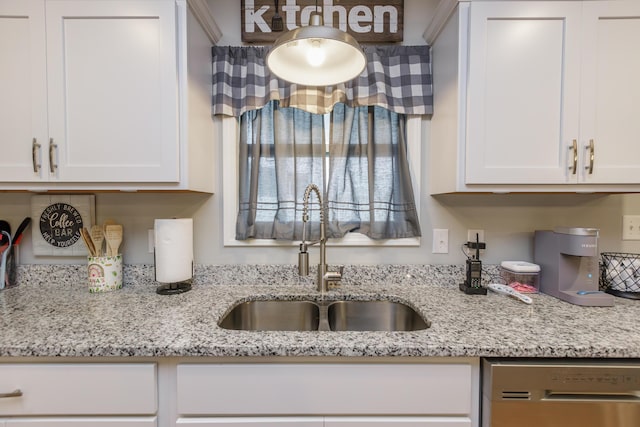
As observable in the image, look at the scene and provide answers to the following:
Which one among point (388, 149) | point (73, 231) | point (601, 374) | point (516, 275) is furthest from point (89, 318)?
point (516, 275)

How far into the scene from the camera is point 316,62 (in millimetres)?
1025

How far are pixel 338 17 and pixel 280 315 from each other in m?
1.45

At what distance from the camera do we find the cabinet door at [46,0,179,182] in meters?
1.10

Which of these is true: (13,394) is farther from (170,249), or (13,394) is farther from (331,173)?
(331,173)

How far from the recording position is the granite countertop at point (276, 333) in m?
0.82

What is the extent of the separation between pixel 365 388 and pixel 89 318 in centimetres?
94

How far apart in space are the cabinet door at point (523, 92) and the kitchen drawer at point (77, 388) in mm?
1311

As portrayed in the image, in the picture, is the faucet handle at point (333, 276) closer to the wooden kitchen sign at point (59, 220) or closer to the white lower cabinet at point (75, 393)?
the white lower cabinet at point (75, 393)

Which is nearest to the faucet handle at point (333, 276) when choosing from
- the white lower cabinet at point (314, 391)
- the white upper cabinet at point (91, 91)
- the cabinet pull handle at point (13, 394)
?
the white lower cabinet at point (314, 391)

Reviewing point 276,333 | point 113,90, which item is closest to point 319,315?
point 276,333

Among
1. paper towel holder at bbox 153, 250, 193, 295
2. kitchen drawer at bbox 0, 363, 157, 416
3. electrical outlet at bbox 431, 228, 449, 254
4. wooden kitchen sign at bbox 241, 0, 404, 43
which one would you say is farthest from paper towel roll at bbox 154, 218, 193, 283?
electrical outlet at bbox 431, 228, 449, 254

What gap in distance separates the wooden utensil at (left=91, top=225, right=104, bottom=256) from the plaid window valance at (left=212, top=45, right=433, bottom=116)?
76 cm

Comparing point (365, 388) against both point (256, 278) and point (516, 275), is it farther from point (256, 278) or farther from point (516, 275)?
point (516, 275)

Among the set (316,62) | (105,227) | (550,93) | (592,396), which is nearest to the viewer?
(592,396)
